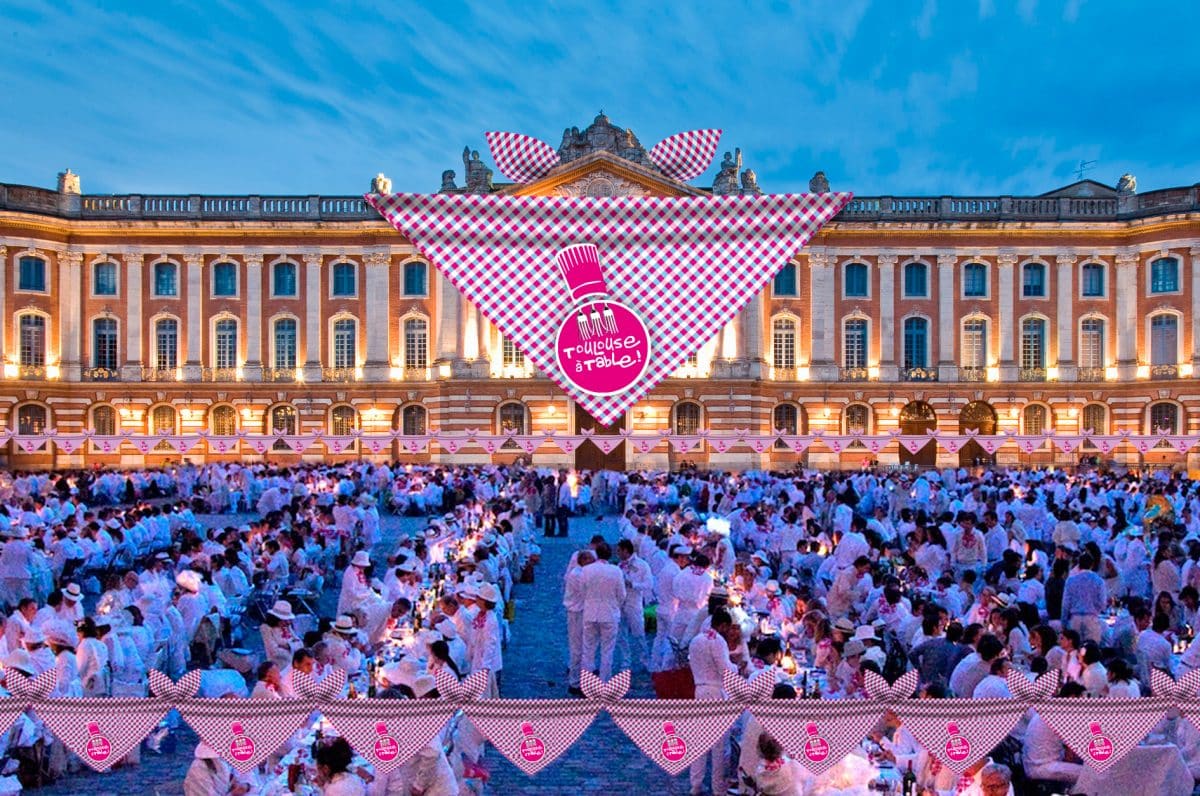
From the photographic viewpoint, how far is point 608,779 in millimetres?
9555

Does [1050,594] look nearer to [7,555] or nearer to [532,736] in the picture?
[532,736]

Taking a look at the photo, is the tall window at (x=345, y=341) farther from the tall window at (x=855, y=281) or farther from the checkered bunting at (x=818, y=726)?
the checkered bunting at (x=818, y=726)

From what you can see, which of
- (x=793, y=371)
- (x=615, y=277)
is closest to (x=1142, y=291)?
(x=793, y=371)

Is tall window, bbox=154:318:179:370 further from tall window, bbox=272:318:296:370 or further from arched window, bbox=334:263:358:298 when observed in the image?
arched window, bbox=334:263:358:298

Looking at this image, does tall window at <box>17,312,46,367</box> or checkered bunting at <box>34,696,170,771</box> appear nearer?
checkered bunting at <box>34,696,170,771</box>

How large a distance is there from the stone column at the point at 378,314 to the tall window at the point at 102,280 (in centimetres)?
1196

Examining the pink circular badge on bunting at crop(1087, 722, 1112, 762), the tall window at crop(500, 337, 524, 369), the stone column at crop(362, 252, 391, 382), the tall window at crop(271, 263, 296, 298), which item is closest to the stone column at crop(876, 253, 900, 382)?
the tall window at crop(500, 337, 524, 369)

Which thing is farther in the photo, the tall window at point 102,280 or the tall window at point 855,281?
the tall window at point 855,281

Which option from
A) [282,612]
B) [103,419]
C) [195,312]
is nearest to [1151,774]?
[282,612]

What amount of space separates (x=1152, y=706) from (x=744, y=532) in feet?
51.9

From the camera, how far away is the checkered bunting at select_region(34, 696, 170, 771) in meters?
5.58

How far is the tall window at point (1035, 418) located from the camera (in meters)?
45.7

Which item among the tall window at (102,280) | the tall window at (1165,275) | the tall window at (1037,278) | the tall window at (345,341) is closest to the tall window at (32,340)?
the tall window at (102,280)

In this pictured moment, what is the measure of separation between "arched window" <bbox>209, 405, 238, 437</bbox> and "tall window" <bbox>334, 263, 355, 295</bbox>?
7.45m
